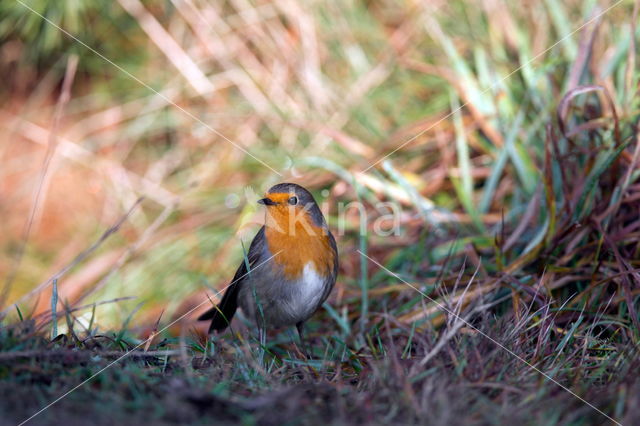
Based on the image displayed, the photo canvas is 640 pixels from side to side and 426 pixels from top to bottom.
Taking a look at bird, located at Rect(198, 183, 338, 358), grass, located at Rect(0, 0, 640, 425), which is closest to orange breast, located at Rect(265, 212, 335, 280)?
bird, located at Rect(198, 183, 338, 358)

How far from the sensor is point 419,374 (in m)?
1.62

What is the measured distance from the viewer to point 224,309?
2.64m

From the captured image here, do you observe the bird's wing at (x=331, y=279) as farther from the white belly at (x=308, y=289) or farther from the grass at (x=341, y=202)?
the grass at (x=341, y=202)

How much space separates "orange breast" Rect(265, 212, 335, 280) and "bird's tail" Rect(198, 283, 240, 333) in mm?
271

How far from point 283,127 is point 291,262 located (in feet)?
5.52

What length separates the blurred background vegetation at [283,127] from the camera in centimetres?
299

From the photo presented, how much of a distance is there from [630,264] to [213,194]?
220cm

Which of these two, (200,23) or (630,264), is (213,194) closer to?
(200,23)

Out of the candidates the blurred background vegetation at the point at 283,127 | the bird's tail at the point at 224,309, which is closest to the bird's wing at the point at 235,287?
the bird's tail at the point at 224,309

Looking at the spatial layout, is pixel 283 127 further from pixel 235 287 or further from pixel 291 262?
pixel 291 262

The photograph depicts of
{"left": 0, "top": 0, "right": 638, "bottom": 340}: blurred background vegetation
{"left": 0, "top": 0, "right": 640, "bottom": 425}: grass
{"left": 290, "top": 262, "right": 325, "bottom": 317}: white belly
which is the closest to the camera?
{"left": 0, "top": 0, "right": 640, "bottom": 425}: grass

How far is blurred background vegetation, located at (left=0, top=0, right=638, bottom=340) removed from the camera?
2.99m

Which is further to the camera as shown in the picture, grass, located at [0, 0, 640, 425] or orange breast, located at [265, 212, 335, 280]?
orange breast, located at [265, 212, 335, 280]

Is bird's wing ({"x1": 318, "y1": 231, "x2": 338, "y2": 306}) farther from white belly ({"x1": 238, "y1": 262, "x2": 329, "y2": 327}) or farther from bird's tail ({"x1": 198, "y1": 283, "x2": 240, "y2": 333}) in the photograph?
bird's tail ({"x1": 198, "y1": 283, "x2": 240, "y2": 333})
